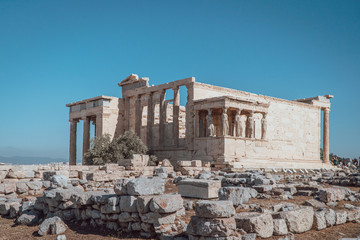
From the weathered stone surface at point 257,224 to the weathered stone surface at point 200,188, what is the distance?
11.3 feet

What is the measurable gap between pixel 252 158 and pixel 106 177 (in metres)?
10.4

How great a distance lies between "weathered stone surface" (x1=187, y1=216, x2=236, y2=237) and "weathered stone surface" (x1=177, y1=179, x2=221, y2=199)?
3988 millimetres

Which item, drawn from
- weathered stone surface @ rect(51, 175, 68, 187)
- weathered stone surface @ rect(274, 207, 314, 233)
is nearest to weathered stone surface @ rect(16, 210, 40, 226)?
weathered stone surface @ rect(51, 175, 68, 187)

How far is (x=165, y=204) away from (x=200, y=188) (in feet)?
11.8

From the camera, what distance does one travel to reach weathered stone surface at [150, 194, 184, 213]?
21.5 feet

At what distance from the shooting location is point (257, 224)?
20.4ft

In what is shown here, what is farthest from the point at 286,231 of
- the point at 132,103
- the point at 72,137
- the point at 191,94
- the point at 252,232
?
the point at 72,137

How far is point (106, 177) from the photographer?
1416 cm

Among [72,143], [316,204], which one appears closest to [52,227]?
[316,204]

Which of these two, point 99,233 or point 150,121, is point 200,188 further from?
point 150,121

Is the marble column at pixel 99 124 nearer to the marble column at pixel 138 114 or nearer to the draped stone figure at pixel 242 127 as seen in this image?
the marble column at pixel 138 114

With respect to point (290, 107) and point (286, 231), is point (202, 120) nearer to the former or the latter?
point (290, 107)

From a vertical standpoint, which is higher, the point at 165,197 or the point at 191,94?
the point at 191,94

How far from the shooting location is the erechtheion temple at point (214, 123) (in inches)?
862
